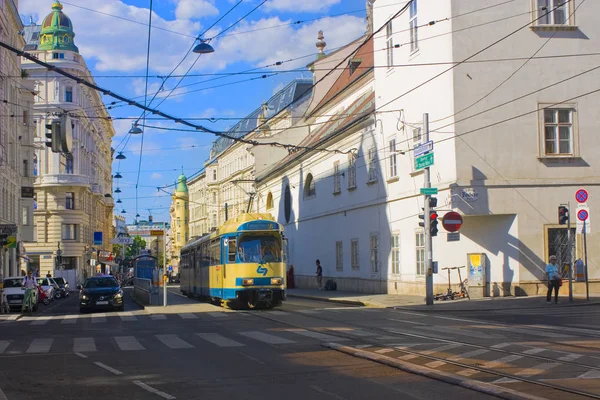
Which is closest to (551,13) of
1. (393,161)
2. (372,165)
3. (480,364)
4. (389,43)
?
(389,43)

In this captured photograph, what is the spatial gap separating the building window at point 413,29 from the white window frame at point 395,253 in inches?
339

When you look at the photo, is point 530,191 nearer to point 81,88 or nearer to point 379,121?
point 379,121

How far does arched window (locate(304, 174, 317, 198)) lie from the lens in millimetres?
49656

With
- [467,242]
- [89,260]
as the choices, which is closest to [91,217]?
[89,260]

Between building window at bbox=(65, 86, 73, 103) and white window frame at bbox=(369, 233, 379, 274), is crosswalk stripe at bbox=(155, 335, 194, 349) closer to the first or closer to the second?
white window frame at bbox=(369, 233, 379, 274)

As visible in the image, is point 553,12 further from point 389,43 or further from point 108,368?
point 108,368

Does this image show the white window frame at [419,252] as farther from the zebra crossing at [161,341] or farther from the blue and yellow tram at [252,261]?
the zebra crossing at [161,341]

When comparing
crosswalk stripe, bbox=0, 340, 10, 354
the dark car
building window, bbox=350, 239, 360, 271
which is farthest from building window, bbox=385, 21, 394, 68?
crosswalk stripe, bbox=0, 340, 10, 354

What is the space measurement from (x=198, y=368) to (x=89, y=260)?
224 ft

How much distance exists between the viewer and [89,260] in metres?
77.2

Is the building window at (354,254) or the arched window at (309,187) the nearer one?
the building window at (354,254)

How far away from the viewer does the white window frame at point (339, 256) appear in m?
43.3

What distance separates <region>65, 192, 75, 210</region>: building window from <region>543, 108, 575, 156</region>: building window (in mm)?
52726

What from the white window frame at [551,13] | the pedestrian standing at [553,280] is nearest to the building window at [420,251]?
the pedestrian standing at [553,280]
